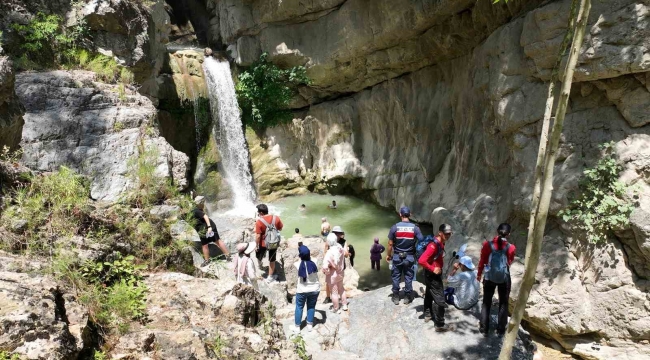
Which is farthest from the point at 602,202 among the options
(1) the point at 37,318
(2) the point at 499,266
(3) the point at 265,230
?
(1) the point at 37,318

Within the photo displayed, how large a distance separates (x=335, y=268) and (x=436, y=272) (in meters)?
1.70

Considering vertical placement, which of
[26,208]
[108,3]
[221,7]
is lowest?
[26,208]

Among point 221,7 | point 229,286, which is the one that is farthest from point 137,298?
point 221,7

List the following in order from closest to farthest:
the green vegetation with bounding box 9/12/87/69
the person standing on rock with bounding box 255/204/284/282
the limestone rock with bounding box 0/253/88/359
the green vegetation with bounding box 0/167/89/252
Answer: the limestone rock with bounding box 0/253/88/359
the green vegetation with bounding box 0/167/89/252
the person standing on rock with bounding box 255/204/284/282
the green vegetation with bounding box 9/12/87/69

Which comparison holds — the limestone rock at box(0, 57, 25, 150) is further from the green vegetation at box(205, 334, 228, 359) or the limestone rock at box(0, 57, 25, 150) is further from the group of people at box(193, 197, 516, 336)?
the group of people at box(193, 197, 516, 336)

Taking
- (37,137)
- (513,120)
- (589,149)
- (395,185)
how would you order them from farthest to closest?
(395,185) → (513,120) → (589,149) → (37,137)

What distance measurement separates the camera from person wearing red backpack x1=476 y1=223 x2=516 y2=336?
577cm

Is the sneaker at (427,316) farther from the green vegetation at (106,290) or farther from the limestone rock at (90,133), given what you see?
the limestone rock at (90,133)

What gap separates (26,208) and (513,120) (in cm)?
960

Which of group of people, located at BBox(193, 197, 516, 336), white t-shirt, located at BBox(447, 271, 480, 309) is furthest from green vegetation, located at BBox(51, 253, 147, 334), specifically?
white t-shirt, located at BBox(447, 271, 480, 309)

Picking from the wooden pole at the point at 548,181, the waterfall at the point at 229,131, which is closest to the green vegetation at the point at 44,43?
the waterfall at the point at 229,131

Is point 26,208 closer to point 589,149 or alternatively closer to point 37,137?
point 37,137

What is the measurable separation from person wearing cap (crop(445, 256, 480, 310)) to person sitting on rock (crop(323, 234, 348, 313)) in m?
1.81

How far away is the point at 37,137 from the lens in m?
7.04
